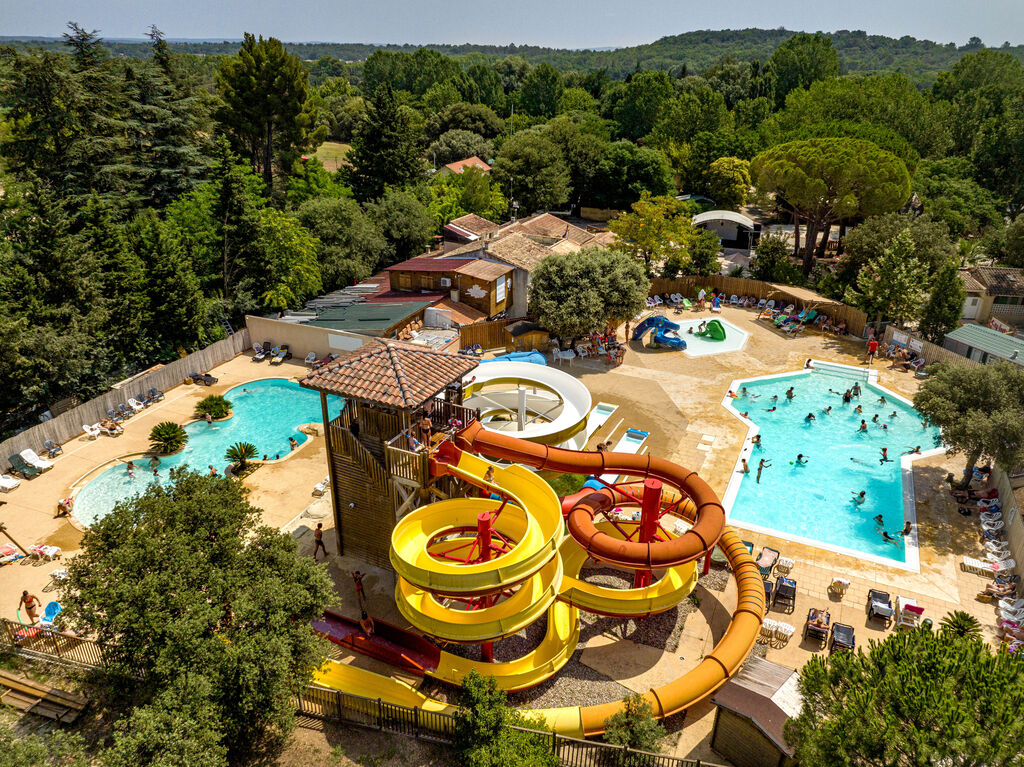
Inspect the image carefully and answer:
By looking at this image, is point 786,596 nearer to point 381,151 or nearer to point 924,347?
point 924,347

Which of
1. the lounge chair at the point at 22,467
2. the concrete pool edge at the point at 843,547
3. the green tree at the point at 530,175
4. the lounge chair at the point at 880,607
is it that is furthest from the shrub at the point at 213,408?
the green tree at the point at 530,175

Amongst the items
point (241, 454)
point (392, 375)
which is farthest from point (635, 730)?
point (241, 454)

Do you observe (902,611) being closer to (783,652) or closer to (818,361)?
(783,652)

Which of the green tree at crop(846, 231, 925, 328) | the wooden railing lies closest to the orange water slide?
the wooden railing

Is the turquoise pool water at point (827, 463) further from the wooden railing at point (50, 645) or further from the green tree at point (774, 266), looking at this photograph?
the wooden railing at point (50, 645)

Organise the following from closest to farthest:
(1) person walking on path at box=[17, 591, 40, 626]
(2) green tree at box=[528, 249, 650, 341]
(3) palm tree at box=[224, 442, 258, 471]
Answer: (1) person walking on path at box=[17, 591, 40, 626] < (3) palm tree at box=[224, 442, 258, 471] < (2) green tree at box=[528, 249, 650, 341]

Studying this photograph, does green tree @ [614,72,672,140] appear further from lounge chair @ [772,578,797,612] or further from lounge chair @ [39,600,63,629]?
lounge chair @ [39,600,63,629]
